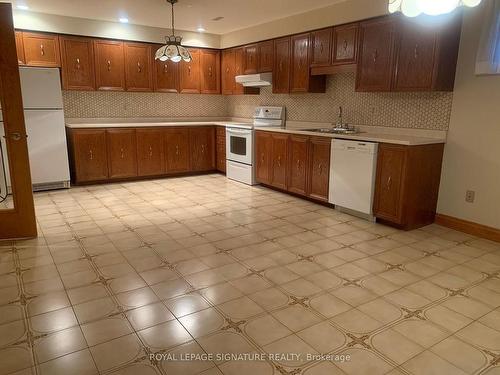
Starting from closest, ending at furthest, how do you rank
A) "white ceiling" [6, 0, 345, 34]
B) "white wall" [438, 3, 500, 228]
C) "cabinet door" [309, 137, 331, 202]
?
"white wall" [438, 3, 500, 228] < "cabinet door" [309, 137, 331, 202] < "white ceiling" [6, 0, 345, 34]

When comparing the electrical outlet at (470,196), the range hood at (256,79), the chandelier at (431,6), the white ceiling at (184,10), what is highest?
the white ceiling at (184,10)

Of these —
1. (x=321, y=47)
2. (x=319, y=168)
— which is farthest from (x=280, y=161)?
(x=321, y=47)

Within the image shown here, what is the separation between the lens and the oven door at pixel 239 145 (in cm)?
Answer: 579

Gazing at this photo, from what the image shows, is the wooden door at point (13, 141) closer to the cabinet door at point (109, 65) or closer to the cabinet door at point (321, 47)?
the cabinet door at point (109, 65)

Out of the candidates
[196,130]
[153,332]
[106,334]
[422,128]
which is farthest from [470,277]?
[196,130]

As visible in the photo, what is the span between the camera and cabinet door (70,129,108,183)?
552cm

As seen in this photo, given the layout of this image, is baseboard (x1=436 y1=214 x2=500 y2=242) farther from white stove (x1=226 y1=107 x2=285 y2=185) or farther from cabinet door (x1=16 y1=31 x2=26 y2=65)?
cabinet door (x1=16 y1=31 x2=26 y2=65)

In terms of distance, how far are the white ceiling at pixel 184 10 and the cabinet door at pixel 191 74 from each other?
2.55 feet

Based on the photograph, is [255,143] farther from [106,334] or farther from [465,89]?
[106,334]

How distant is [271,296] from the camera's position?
98.5 inches

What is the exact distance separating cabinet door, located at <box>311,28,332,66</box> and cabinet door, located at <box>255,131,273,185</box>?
4.01 ft

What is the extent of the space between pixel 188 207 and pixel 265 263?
1.88m

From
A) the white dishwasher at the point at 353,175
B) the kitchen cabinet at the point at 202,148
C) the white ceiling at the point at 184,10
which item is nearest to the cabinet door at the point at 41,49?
the white ceiling at the point at 184,10

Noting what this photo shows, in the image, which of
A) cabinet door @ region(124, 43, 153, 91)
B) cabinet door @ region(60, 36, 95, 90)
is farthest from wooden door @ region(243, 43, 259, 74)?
cabinet door @ region(60, 36, 95, 90)
